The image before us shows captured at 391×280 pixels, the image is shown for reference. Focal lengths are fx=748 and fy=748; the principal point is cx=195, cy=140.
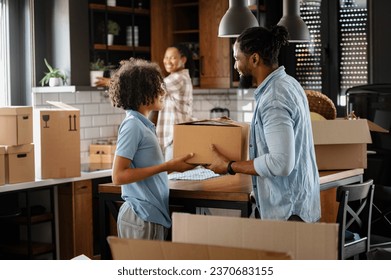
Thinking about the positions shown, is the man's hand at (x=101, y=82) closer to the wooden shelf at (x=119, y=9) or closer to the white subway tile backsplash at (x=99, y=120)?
the white subway tile backsplash at (x=99, y=120)

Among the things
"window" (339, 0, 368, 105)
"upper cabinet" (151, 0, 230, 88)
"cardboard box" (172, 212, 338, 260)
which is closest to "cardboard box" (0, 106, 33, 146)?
"upper cabinet" (151, 0, 230, 88)

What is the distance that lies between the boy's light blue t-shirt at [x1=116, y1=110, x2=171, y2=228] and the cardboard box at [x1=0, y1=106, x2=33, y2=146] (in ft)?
5.36

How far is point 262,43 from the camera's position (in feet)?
9.84

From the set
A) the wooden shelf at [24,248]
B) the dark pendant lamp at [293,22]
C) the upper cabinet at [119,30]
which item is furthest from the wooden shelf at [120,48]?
the dark pendant lamp at [293,22]

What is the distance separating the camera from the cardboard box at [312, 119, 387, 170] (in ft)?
13.5

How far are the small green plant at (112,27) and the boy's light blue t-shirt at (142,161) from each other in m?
3.17

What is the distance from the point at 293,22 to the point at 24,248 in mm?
2326

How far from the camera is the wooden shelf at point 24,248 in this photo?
5.05 m

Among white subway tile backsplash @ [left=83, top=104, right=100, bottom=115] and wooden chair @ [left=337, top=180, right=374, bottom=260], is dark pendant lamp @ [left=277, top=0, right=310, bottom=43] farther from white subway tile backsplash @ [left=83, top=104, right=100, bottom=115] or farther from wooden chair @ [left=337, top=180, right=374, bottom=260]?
white subway tile backsplash @ [left=83, top=104, right=100, bottom=115]

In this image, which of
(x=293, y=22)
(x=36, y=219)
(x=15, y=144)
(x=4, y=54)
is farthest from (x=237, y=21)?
(x=4, y=54)

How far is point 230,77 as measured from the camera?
661 cm

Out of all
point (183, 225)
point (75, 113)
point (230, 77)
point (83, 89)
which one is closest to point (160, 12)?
point (230, 77)

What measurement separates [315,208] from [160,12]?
3.89 metres
